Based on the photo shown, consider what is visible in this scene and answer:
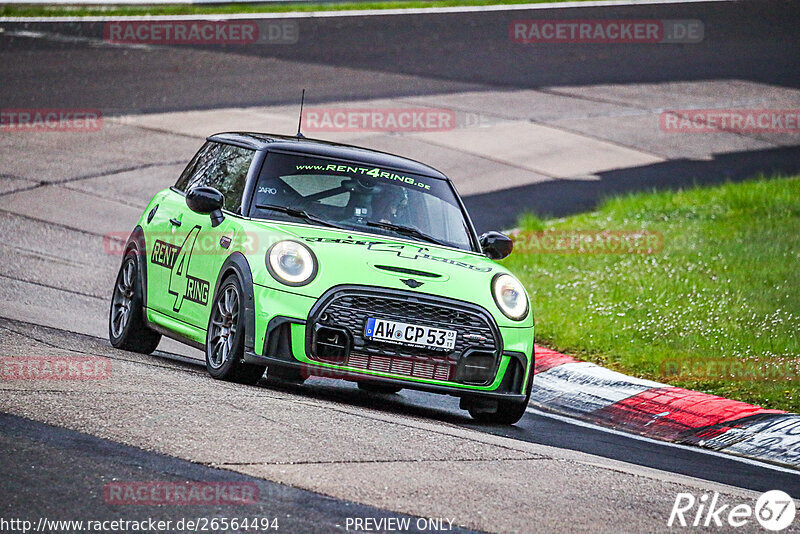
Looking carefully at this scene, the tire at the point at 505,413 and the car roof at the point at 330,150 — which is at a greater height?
the car roof at the point at 330,150

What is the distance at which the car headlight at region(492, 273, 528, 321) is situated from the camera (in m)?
7.68

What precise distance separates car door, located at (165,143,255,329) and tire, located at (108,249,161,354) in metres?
0.44

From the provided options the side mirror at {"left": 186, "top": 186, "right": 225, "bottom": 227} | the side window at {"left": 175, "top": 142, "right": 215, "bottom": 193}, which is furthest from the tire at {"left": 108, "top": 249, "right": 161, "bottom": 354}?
the side mirror at {"left": 186, "top": 186, "right": 225, "bottom": 227}

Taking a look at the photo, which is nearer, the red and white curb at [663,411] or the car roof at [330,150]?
the red and white curb at [663,411]

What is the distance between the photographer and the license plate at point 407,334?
7.30m

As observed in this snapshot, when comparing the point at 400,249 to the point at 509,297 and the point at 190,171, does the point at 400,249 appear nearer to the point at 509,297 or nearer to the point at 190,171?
the point at 509,297

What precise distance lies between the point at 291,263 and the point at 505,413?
1.64 m

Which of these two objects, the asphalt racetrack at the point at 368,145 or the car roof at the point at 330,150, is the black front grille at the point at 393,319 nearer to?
the asphalt racetrack at the point at 368,145

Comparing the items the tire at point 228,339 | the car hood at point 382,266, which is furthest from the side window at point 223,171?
the tire at point 228,339

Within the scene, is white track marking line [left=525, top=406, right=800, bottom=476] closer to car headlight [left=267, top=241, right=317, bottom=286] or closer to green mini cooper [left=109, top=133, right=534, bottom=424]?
green mini cooper [left=109, top=133, right=534, bottom=424]

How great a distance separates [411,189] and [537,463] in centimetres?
281

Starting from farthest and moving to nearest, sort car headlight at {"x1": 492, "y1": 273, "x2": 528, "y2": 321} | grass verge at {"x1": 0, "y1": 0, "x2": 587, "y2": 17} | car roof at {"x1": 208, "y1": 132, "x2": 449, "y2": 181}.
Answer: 1. grass verge at {"x1": 0, "y1": 0, "x2": 587, "y2": 17}
2. car roof at {"x1": 208, "y1": 132, "x2": 449, "y2": 181}
3. car headlight at {"x1": 492, "y1": 273, "x2": 528, "y2": 321}

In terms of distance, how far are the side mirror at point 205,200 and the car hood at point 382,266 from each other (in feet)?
1.21

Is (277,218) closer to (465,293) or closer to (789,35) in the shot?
(465,293)
